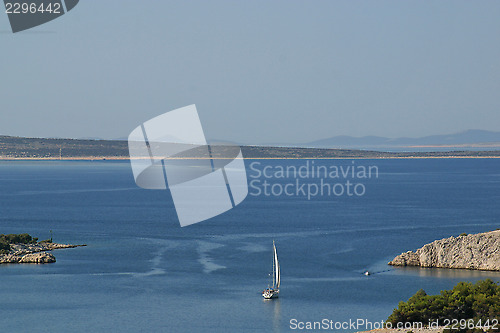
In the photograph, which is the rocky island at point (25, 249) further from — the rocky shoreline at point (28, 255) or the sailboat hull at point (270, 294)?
the sailboat hull at point (270, 294)

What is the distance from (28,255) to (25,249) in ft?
10.8

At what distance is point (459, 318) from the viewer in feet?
141

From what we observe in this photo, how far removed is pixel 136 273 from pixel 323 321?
21.0m

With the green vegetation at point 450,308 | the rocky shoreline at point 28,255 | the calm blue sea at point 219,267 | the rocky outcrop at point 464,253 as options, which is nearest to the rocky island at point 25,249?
the rocky shoreline at point 28,255

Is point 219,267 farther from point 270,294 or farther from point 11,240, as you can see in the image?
point 11,240

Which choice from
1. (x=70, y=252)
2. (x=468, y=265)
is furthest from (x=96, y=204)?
(x=468, y=265)

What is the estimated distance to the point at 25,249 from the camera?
2904 inches

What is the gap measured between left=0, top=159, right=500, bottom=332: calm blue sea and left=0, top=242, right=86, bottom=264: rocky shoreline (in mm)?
1363

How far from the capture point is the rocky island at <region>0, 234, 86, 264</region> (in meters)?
69.9

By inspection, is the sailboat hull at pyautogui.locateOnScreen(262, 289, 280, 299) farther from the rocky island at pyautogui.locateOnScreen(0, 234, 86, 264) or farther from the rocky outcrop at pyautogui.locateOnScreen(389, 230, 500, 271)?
the rocky island at pyautogui.locateOnScreen(0, 234, 86, 264)

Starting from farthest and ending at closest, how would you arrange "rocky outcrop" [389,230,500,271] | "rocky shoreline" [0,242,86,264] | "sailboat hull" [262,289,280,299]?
1. "rocky shoreline" [0,242,86,264]
2. "rocky outcrop" [389,230,500,271]
3. "sailboat hull" [262,289,280,299]

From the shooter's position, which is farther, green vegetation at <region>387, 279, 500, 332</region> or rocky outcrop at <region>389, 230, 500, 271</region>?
rocky outcrop at <region>389, 230, 500, 271</region>

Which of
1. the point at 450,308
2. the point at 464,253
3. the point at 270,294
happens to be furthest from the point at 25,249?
the point at 450,308

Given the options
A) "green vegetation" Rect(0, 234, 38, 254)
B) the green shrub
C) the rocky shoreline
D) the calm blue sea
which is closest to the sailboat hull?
the calm blue sea
